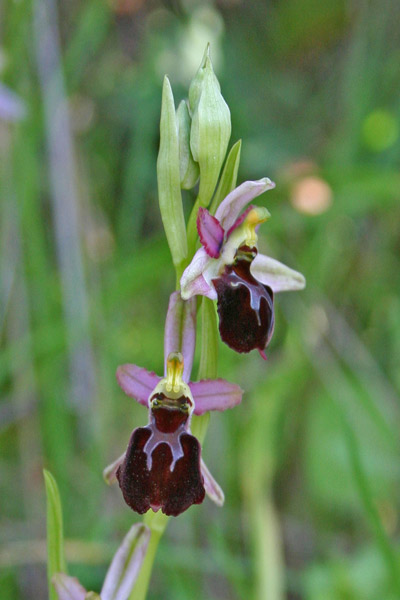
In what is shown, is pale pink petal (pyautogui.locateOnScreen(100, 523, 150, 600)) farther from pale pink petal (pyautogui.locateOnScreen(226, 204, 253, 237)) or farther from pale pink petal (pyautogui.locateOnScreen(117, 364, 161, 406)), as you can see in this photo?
pale pink petal (pyautogui.locateOnScreen(226, 204, 253, 237))

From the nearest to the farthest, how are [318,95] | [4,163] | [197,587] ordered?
1. [197,587]
2. [4,163]
3. [318,95]

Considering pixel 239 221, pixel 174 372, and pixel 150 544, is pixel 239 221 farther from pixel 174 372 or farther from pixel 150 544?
pixel 150 544

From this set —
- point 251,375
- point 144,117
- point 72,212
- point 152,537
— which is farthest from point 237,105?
point 152,537

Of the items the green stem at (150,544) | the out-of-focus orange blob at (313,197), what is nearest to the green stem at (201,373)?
the green stem at (150,544)

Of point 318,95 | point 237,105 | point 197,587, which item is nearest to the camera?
point 197,587

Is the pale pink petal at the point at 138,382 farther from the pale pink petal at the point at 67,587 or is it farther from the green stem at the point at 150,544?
the pale pink petal at the point at 67,587

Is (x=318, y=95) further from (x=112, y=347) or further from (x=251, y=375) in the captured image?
(x=112, y=347)
